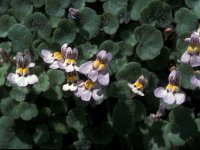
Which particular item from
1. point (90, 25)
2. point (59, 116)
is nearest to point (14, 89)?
point (59, 116)

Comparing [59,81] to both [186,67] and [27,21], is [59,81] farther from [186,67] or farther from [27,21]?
[186,67]

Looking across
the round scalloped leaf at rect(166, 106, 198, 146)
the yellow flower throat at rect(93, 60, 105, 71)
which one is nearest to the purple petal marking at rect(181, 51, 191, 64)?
the round scalloped leaf at rect(166, 106, 198, 146)

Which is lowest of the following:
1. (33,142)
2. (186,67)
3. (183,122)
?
(33,142)

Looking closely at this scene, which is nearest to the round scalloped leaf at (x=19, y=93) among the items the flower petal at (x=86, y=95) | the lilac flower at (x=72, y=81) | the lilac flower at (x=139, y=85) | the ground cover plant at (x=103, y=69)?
the ground cover plant at (x=103, y=69)

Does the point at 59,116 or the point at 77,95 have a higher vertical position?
the point at 77,95

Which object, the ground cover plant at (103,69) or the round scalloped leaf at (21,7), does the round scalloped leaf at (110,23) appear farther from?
the round scalloped leaf at (21,7)

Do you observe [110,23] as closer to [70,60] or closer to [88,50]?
[88,50]
